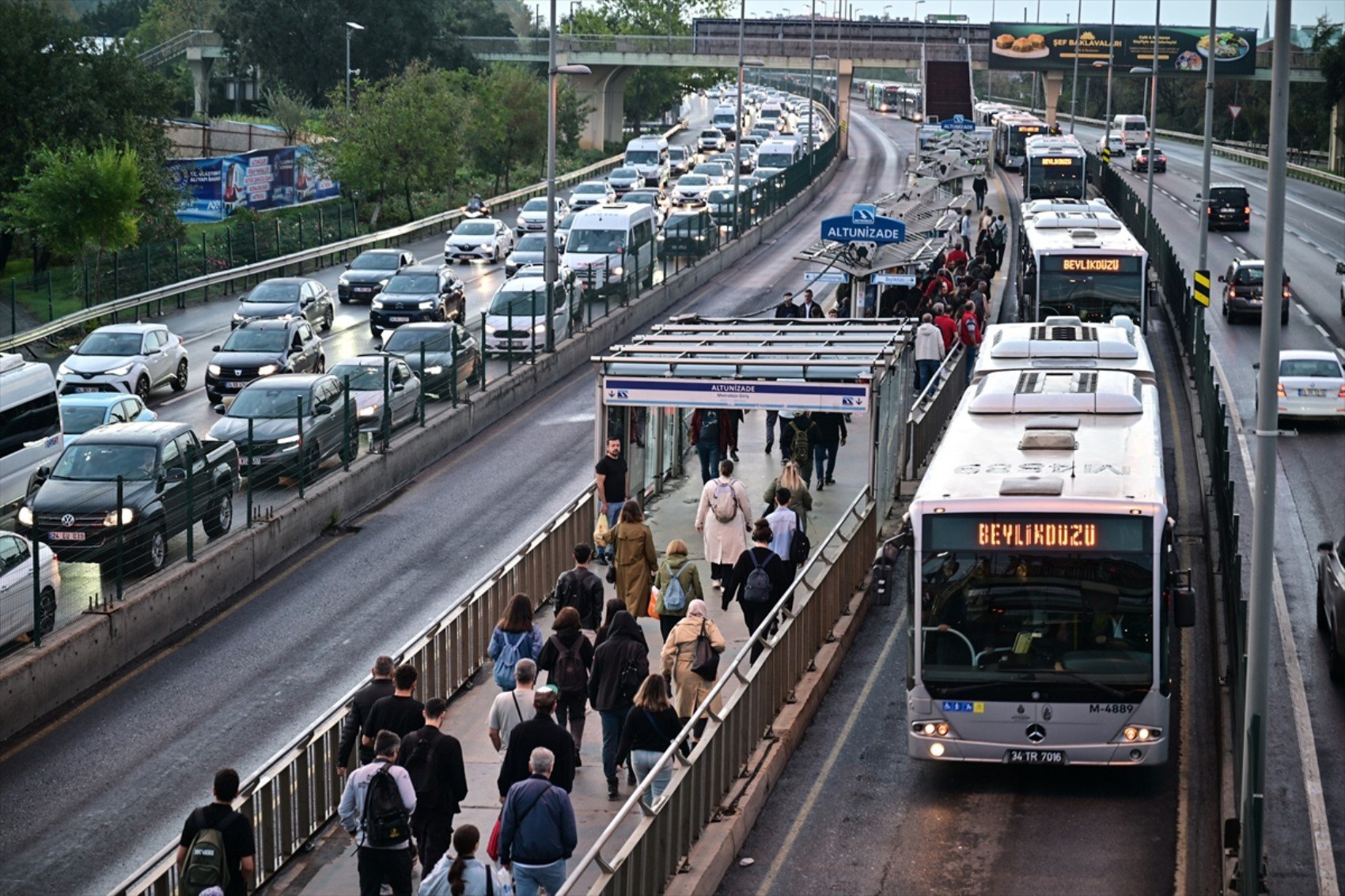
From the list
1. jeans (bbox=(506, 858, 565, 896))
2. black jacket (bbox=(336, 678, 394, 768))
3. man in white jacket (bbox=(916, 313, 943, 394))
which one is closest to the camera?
jeans (bbox=(506, 858, 565, 896))

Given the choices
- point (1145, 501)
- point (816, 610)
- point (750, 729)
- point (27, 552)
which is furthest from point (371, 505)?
point (1145, 501)

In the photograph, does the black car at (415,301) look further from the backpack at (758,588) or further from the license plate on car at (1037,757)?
the license plate on car at (1037,757)

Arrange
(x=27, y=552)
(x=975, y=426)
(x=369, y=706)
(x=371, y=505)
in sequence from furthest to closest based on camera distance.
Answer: (x=371, y=505)
(x=27, y=552)
(x=975, y=426)
(x=369, y=706)

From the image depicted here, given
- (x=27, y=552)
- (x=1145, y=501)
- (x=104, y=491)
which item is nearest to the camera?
(x=1145, y=501)

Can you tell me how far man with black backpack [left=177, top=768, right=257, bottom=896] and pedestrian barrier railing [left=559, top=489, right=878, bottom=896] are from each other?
2.17 m

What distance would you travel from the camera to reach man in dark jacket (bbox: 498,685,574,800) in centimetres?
1241

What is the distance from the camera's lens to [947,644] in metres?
15.1

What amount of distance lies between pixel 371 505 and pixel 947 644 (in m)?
14.9

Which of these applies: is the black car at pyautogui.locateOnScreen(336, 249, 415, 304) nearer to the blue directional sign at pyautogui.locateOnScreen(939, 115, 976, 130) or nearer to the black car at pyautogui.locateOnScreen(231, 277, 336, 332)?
the black car at pyautogui.locateOnScreen(231, 277, 336, 332)

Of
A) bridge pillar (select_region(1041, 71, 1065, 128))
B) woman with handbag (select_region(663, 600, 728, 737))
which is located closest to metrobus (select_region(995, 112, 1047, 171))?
bridge pillar (select_region(1041, 71, 1065, 128))

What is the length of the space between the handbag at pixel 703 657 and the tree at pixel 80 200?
38.4 m

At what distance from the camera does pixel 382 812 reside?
12.1 metres

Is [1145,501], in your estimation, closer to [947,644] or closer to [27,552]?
[947,644]

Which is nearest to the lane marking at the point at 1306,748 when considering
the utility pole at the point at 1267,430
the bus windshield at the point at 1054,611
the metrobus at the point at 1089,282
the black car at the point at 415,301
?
the utility pole at the point at 1267,430
